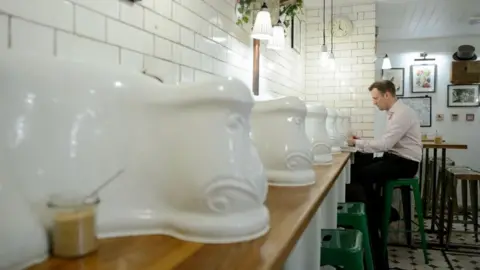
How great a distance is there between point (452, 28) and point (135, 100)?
22.3 ft

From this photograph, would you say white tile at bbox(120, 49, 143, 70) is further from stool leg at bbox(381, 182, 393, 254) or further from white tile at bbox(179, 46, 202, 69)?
stool leg at bbox(381, 182, 393, 254)

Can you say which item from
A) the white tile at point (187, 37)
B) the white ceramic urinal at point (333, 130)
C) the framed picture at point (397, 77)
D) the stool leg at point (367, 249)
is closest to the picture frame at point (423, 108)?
the framed picture at point (397, 77)

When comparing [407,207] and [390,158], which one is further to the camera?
[407,207]

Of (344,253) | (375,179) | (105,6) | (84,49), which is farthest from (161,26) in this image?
(375,179)

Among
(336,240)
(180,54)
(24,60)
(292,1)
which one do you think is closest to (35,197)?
(24,60)

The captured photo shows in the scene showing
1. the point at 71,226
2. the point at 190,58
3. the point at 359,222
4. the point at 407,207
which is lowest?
the point at 407,207

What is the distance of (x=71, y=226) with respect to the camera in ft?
2.46

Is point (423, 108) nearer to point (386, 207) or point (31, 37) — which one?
point (386, 207)

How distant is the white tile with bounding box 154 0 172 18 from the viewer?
165 centimetres

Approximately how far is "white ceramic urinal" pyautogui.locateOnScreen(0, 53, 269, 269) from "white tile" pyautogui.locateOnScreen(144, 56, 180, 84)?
62 centimetres

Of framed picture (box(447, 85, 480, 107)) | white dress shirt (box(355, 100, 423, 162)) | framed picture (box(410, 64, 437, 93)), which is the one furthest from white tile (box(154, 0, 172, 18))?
framed picture (box(447, 85, 480, 107))

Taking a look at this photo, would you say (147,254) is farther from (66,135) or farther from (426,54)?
(426,54)

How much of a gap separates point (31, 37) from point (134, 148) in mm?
400

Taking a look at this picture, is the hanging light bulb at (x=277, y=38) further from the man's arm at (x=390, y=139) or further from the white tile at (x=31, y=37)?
the white tile at (x=31, y=37)
